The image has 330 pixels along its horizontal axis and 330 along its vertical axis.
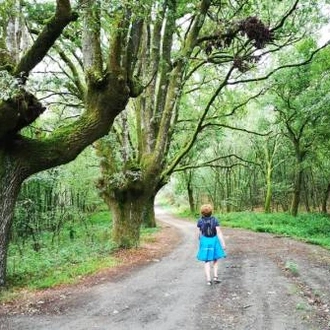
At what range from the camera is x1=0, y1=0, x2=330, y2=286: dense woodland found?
8.44 metres

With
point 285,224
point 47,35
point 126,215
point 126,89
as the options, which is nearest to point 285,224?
point 285,224

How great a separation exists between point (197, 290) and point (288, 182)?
31.5 m

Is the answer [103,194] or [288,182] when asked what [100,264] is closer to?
[103,194]

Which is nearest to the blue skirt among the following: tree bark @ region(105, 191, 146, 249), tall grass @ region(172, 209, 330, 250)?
tree bark @ region(105, 191, 146, 249)

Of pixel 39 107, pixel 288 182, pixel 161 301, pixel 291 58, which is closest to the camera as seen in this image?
pixel 161 301

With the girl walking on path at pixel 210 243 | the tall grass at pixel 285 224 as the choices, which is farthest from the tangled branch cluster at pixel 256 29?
the tall grass at pixel 285 224

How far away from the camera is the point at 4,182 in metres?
8.45

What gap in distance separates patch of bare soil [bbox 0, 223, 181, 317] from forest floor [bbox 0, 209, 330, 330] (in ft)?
0.06

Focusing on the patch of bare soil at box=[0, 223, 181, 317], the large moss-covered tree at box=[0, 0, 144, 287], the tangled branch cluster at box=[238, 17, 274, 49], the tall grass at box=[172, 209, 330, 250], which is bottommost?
the patch of bare soil at box=[0, 223, 181, 317]

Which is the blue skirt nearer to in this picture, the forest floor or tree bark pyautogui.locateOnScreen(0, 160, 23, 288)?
the forest floor

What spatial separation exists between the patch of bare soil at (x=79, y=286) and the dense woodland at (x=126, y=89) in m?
0.79

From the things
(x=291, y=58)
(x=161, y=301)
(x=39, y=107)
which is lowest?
(x=161, y=301)

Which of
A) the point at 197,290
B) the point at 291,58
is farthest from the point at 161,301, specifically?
the point at 291,58

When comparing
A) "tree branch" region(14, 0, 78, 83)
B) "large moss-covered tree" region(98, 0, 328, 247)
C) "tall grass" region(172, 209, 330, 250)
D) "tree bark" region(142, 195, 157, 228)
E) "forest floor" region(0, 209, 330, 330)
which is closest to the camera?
"forest floor" region(0, 209, 330, 330)
